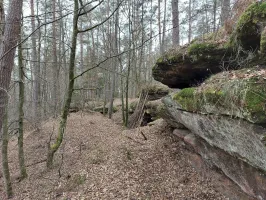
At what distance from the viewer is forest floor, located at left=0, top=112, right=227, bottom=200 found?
4.43m

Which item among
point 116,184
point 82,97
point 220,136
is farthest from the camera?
point 82,97

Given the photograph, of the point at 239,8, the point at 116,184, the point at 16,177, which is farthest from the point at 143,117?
the point at 239,8

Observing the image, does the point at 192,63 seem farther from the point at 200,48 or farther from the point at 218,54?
the point at 218,54

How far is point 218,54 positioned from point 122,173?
3.57 meters

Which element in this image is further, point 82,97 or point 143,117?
point 82,97

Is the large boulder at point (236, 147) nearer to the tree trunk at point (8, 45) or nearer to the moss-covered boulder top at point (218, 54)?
the moss-covered boulder top at point (218, 54)

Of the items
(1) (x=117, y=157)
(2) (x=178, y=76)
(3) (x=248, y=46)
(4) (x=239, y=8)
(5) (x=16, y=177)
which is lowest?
(5) (x=16, y=177)

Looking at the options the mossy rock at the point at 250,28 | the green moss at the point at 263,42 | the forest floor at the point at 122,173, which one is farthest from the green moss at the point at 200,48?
the forest floor at the point at 122,173

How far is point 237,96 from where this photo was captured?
2688 millimetres

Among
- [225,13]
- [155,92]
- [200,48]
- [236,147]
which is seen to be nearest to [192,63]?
[200,48]

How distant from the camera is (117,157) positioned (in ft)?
18.7

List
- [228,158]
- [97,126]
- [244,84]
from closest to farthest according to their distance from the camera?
[244,84] → [228,158] → [97,126]

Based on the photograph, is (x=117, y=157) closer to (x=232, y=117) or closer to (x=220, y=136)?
(x=220, y=136)

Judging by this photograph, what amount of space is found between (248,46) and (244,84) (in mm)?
1515
